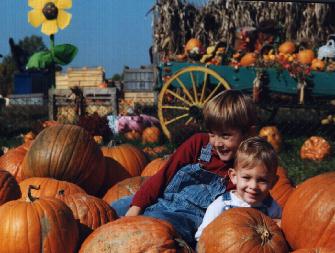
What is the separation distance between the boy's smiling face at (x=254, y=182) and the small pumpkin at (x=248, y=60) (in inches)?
270

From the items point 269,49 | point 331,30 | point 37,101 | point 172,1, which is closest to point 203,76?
point 269,49

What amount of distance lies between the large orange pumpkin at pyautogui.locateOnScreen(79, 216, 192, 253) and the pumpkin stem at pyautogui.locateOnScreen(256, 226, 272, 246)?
32 cm

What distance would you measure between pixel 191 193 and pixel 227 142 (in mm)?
362

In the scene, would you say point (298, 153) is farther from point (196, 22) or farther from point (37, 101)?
point (37, 101)

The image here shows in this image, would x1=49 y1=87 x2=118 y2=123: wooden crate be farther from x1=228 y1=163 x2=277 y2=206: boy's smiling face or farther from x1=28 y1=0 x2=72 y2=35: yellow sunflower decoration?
x1=228 y1=163 x2=277 y2=206: boy's smiling face

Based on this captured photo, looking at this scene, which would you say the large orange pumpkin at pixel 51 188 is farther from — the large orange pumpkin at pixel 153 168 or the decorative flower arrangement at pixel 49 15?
the decorative flower arrangement at pixel 49 15

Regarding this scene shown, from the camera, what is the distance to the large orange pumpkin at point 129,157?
5.24 meters

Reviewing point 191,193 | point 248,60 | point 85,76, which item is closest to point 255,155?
point 191,193

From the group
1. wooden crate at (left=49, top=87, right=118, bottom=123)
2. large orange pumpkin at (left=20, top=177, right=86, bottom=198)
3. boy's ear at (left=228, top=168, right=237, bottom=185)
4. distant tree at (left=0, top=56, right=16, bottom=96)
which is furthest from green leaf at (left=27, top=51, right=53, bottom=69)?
boy's ear at (left=228, top=168, right=237, bottom=185)

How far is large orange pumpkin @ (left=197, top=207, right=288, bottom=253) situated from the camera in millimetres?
→ 2873

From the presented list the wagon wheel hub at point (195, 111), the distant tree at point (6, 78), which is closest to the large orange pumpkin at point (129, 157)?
the wagon wheel hub at point (195, 111)

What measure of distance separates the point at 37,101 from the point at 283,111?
8.82 metres

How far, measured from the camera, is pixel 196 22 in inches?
541

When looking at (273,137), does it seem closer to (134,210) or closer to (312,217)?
(134,210)
